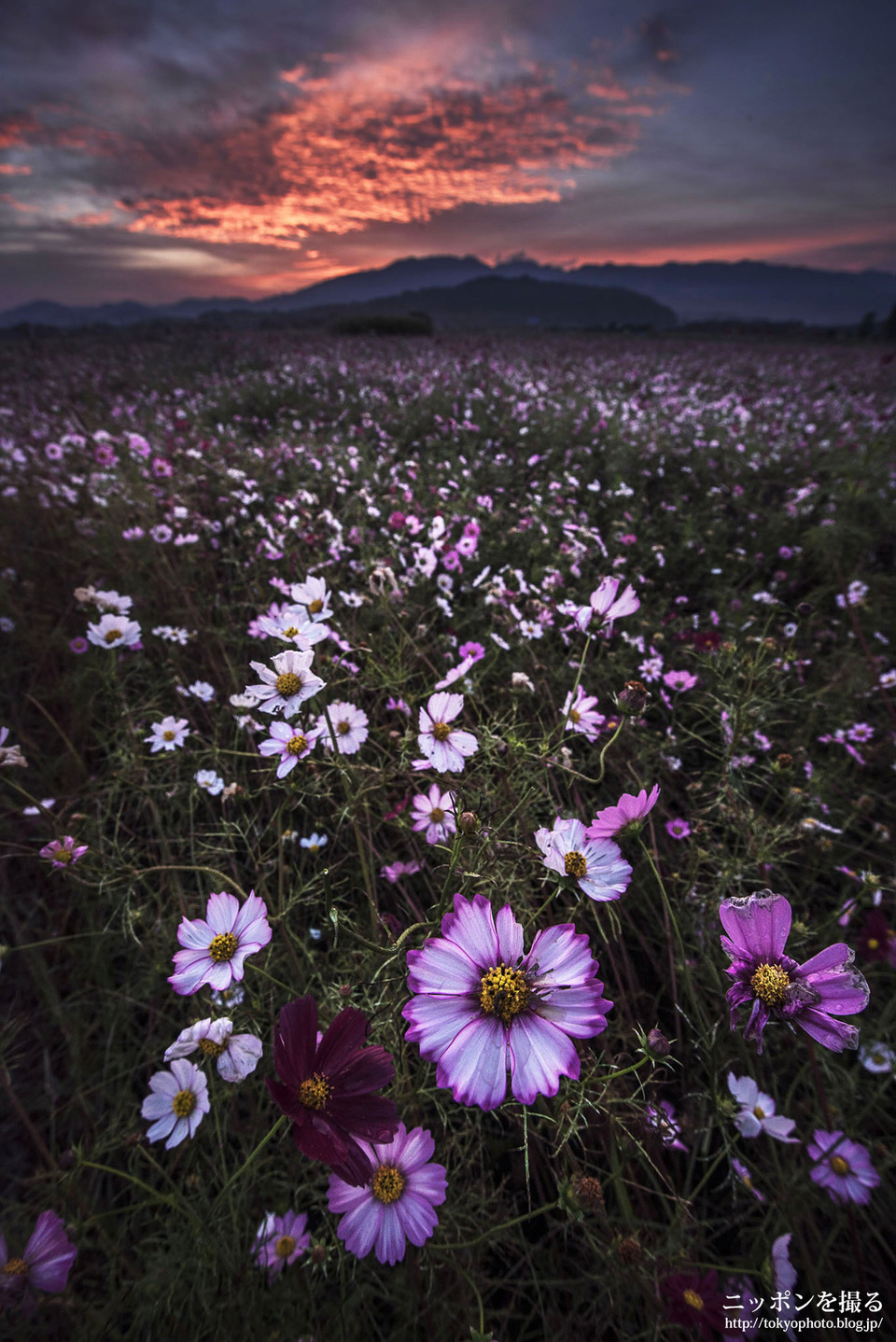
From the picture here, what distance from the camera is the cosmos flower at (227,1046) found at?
69 centimetres

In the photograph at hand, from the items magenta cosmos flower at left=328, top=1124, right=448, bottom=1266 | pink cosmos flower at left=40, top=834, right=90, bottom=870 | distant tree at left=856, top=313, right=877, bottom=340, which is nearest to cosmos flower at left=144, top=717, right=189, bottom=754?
pink cosmos flower at left=40, top=834, right=90, bottom=870

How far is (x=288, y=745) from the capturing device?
0.83 meters

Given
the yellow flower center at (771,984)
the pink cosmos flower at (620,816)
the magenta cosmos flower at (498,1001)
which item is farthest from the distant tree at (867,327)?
the magenta cosmos flower at (498,1001)

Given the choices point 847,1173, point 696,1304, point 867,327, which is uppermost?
point 867,327

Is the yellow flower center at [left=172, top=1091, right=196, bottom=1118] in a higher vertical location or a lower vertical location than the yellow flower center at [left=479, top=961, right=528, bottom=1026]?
lower

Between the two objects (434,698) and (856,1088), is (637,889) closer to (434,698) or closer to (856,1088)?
(856,1088)

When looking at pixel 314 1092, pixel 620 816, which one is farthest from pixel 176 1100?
pixel 620 816

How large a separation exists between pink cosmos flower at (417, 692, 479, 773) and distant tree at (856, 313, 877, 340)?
Result: 25612 millimetres

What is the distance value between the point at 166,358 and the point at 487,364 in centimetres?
528

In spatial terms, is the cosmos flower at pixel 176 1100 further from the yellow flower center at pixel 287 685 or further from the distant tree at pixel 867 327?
the distant tree at pixel 867 327

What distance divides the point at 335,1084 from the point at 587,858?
0.36m

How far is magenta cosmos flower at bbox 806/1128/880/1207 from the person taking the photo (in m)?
0.85

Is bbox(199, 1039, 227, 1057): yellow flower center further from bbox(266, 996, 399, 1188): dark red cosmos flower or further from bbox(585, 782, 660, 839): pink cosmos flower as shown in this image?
bbox(585, 782, 660, 839): pink cosmos flower

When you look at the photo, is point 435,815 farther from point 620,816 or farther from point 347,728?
point 620,816
